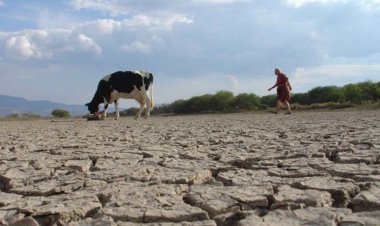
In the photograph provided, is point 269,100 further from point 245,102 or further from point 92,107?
point 92,107

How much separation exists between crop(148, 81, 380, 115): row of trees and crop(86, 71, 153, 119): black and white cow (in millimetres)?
12073

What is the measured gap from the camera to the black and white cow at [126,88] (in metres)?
17.2

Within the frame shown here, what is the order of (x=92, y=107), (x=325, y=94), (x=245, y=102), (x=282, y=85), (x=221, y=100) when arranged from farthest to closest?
(x=221, y=100)
(x=245, y=102)
(x=325, y=94)
(x=92, y=107)
(x=282, y=85)

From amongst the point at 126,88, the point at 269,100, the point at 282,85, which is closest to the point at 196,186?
the point at 282,85

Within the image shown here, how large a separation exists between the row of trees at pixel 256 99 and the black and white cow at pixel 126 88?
12.1 metres

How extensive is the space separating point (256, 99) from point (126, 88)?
16.1 meters

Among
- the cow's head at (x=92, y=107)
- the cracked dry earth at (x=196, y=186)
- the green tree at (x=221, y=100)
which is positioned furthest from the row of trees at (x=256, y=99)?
the cracked dry earth at (x=196, y=186)

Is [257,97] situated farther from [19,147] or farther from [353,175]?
[353,175]

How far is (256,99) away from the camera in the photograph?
32219 mm

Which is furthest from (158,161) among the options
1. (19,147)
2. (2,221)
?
(19,147)

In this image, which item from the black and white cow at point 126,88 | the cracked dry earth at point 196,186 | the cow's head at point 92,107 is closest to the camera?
the cracked dry earth at point 196,186

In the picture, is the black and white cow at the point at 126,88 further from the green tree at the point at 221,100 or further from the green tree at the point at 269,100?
the green tree at the point at 269,100

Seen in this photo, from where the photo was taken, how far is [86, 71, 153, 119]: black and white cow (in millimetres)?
17219

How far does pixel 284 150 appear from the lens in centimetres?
544
